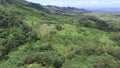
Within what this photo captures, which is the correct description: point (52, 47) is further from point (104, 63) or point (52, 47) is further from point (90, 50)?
point (104, 63)

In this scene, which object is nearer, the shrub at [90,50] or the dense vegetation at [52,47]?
the dense vegetation at [52,47]

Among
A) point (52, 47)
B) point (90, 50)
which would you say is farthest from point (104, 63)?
point (52, 47)

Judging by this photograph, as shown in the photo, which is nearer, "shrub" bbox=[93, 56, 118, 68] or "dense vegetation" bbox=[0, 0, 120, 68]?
"shrub" bbox=[93, 56, 118, 68]

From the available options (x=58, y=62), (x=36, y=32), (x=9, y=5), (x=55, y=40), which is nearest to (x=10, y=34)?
(x=36, y=32)

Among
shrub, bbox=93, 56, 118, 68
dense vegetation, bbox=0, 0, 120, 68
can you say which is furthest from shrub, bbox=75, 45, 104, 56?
shrub, bbox=93, 56, 118, 68

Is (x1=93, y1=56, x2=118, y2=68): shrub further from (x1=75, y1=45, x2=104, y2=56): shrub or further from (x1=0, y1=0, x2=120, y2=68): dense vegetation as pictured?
(x1=75, y1=45, x2=104, y2=56): shrub

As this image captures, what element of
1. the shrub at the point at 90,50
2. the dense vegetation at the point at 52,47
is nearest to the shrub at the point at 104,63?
the dense vegetation at the point at 52,47

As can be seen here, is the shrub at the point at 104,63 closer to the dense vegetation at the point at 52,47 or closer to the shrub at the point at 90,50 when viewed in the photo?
the dense vegetation at the point at 52,47

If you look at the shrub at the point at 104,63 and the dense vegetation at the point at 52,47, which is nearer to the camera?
the shrub at the point at 104,63

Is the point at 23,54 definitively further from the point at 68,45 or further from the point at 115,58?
the point at 115,58

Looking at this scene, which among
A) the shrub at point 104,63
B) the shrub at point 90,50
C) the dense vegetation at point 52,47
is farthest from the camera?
the shrub at point 90,50

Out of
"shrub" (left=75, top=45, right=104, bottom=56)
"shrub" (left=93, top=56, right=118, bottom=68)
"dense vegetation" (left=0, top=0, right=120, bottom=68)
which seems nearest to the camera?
"shrub" (left=93, top=56, right=118, bottom=68)

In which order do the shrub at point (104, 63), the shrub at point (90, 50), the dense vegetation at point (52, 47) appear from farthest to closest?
the shrub at point (90, 50) → the dense vegetation at point (52, 47) → the shrub at point (104, 63)
